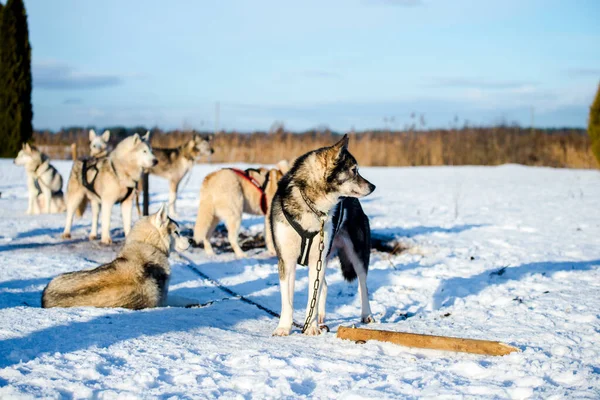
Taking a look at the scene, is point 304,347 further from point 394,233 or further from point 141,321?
point 394,233

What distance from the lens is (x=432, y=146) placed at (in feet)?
79.6

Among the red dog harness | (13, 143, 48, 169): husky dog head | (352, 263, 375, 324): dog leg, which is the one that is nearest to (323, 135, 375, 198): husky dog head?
(352, 263, 375, 324): dog leg

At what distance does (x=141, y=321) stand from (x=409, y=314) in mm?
2673

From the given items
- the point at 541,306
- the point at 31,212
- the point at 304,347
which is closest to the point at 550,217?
the point at 541,306

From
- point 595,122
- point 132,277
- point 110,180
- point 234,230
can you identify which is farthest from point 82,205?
point 595,122

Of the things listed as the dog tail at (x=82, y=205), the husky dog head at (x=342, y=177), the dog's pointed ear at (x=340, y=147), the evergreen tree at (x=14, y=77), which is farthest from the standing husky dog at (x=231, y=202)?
the evergreen tree at (x=14, y=77)

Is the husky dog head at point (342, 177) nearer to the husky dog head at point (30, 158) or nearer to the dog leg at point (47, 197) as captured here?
the dog leg at point (47, 197)

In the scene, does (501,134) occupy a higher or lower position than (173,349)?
higher

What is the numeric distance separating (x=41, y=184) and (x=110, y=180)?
3.91 m

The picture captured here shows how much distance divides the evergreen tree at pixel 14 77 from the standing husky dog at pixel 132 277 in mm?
21896

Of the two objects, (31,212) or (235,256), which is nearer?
(235,256)

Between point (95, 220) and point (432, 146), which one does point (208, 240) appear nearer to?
point (95, 220)

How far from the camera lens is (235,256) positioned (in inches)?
341

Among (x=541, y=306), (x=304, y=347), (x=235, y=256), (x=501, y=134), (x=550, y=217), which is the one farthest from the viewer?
(x=501, y=134)
